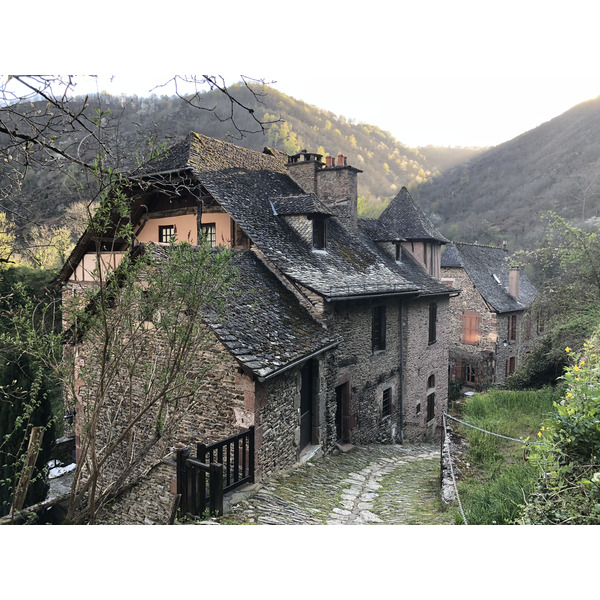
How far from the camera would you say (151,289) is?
12.7 feet

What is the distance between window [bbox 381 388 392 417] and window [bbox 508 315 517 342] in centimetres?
875

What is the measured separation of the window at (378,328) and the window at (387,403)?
4.35 ft

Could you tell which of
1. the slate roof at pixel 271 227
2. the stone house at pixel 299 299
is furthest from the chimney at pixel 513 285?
the slate roof at pixel 271 227

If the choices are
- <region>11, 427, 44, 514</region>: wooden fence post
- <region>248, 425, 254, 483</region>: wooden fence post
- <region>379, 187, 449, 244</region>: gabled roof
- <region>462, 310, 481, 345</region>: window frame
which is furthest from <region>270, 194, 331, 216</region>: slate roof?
<region>462, 310, 481, 345</region>: window frame

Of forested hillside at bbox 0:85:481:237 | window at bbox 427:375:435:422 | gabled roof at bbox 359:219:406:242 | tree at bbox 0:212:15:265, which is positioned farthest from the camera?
window at bbox 427:375:435:422

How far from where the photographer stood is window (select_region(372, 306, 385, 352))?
1007 centimetres

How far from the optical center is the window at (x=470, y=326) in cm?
1777

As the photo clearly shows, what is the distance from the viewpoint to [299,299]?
789 centimetres

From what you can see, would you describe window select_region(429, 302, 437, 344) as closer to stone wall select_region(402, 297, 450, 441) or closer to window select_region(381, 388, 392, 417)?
stone wall select_region(402, 297, 450, 441)

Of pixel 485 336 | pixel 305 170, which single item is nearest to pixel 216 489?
pixel 305 170

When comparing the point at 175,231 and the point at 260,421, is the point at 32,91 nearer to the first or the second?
the point at 260,421

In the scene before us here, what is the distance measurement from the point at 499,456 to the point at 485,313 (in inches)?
508

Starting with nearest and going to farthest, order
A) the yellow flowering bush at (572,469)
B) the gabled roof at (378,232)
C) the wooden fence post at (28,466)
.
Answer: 1. the yellow flowering bush at (572,469)
2. the wooden fence post at (28,466)
3. the gabled roof at (378,232)

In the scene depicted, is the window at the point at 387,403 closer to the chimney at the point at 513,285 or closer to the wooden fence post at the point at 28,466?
the wooden fence post at the point at 28,466
